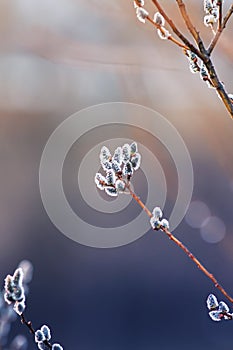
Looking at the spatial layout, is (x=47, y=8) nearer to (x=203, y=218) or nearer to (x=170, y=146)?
(x=170, y=146)

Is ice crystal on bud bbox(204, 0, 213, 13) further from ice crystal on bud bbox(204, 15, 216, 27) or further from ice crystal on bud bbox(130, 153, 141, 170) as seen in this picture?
ice crystal on bud bbox(130, 153, 141, 170)

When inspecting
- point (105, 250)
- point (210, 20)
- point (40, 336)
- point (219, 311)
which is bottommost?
point (219, 311)

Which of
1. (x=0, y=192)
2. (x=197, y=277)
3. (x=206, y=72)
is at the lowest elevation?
(x=206, y=72)

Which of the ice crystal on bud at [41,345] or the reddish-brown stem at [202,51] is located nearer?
the reddish-brown stem at [202,51]

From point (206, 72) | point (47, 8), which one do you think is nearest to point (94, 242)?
point (47, 8)

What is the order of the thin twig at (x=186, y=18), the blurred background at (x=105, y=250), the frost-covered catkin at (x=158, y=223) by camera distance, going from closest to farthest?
the thin twig at (x=186, y=18), the frost-covered catkin at (x=158, y=223), the blurred background at (x=105, y=250)

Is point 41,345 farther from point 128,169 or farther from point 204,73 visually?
point 204,73

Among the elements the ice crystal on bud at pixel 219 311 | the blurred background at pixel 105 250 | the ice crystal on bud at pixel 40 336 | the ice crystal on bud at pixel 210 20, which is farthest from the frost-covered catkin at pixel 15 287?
the blurred background at pixel 105 250

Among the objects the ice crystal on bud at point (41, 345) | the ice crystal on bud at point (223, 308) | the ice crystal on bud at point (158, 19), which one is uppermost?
the ice crystal on bud at point (158, 19)

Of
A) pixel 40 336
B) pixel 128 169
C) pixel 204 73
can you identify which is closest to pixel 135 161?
pixel 128 169

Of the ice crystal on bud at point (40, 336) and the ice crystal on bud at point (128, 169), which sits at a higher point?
the ice crystal on bud at point (128, 169)

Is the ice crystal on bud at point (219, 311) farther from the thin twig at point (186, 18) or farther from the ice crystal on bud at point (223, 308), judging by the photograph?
the thin twig at point (186, 18)
